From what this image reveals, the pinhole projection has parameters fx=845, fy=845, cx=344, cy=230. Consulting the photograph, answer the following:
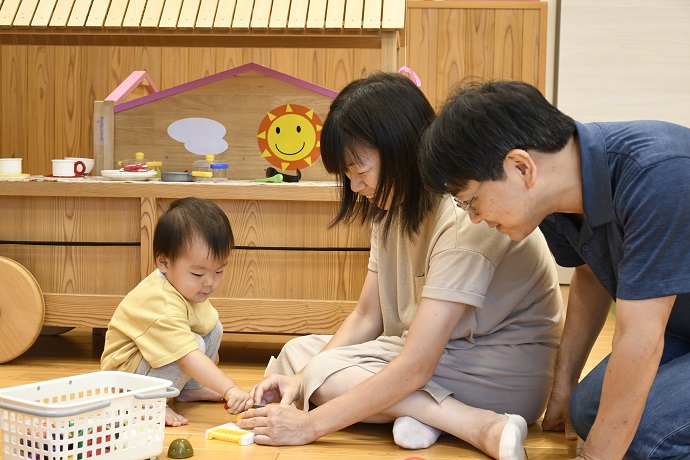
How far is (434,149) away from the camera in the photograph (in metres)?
1.32

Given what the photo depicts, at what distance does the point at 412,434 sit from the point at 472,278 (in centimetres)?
33

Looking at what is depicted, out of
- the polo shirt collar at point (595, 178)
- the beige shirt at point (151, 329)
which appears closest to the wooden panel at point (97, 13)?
the beige shirt at point (151, 329)

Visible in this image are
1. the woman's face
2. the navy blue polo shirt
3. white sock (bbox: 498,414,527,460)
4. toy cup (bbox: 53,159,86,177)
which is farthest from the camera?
toy cup (bbox: 53,159,86,177)

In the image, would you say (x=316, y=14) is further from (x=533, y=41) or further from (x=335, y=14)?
(x=533, y=41)

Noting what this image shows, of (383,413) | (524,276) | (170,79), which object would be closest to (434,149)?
(524,276)

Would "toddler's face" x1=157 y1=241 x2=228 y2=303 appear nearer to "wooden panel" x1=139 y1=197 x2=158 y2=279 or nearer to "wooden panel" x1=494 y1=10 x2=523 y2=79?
"wooden panel" x1=139 y1=197 x2=158 y2=279

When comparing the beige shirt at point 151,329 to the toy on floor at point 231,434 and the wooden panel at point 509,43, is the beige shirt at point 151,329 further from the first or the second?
the wooden panel at point 509,43

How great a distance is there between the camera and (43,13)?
2.41m

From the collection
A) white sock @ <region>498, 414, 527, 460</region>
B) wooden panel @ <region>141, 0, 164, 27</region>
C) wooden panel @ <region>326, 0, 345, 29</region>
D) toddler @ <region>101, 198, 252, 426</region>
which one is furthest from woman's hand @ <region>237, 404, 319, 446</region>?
wooden panel @ <region>141, 0, 164, 27</region>

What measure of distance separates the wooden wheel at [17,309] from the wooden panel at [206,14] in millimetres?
849

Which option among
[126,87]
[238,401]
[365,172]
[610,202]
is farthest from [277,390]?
[126,87]

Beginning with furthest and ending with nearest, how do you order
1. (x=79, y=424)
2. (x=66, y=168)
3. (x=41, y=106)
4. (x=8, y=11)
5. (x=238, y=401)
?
(x=41, y=106) < (x=66, y=168) < (x=8, y=11) < (x=238, y=401) < (x=79, y=424)

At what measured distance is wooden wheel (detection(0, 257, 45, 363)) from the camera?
7.71ft

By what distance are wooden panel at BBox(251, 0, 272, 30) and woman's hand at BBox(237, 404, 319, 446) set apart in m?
1.16
